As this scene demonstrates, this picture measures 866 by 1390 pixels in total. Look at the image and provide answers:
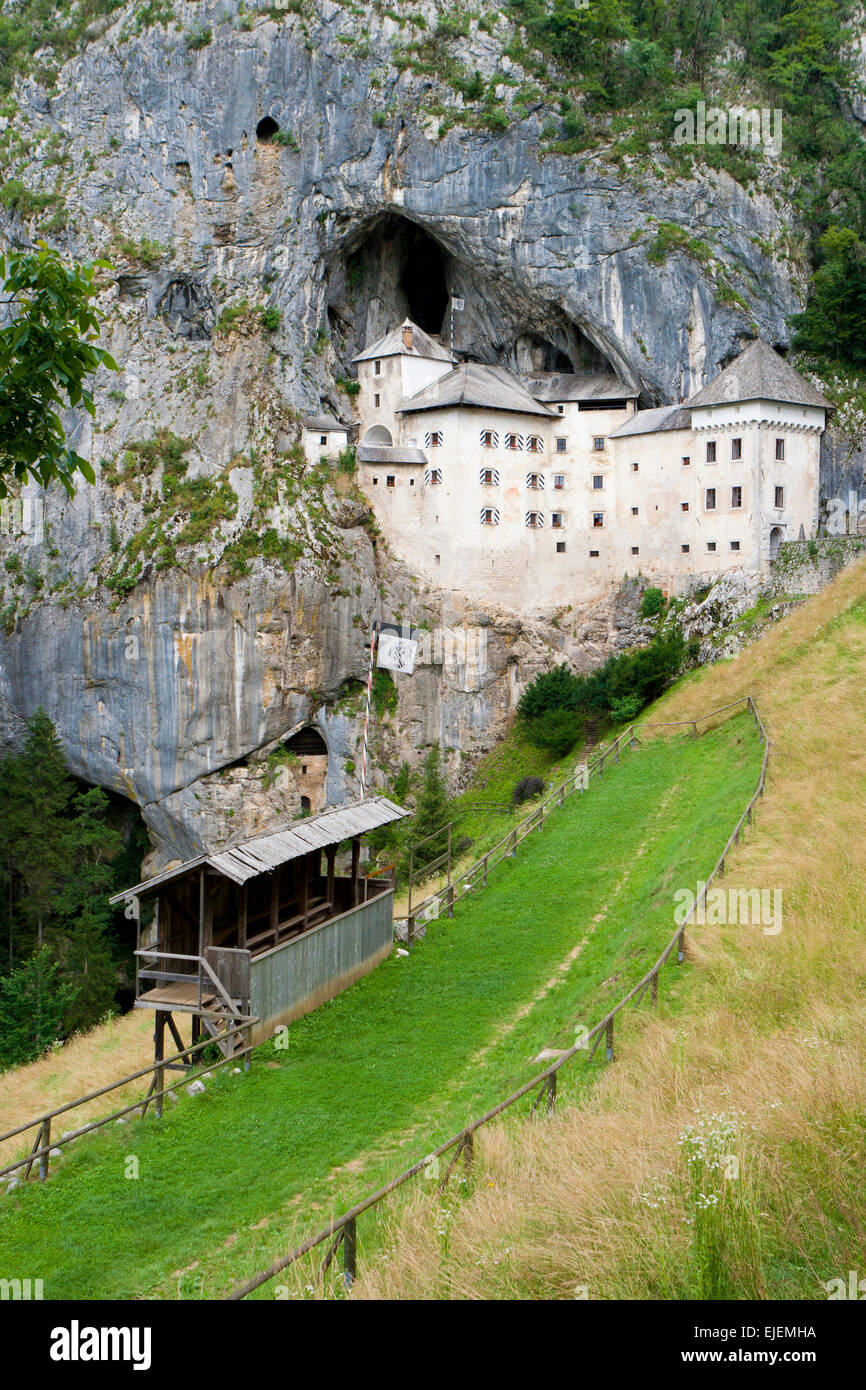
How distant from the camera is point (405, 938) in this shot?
2452 cm

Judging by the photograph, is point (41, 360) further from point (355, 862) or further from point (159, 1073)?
point (355, 862)

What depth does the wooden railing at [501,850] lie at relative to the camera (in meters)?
25.9

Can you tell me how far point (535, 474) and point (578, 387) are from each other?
4.62 metres

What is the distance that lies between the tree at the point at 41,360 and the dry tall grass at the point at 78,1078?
11654 millimetres

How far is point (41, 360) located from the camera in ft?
30.3

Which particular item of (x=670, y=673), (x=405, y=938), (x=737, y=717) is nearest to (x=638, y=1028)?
(x=405, y=938)

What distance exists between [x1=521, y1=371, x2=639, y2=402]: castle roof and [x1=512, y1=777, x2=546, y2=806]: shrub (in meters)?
17.7

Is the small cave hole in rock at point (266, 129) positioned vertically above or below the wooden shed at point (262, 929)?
above

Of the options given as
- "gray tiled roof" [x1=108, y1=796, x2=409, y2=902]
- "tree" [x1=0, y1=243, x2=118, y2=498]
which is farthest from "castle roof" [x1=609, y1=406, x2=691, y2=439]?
"tree" [x1=0, y1=243, x2=118, y2=498]

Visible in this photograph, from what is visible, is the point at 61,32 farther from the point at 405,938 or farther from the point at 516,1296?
the point at 516,1296

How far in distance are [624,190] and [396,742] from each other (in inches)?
1025

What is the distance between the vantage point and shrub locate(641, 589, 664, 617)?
5034 cm

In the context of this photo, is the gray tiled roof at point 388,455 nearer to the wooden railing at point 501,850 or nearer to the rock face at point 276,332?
the rock face at point 276,332

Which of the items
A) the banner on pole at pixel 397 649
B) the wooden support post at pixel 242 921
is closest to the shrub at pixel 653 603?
the banner on pole at pixel 397 649
